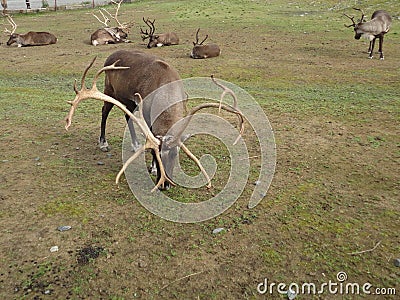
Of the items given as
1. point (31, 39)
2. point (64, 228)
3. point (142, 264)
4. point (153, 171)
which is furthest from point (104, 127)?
point (31, 39)

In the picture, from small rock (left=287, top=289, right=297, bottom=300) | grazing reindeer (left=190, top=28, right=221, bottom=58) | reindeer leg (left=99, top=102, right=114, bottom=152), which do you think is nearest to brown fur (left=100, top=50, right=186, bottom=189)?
reindeer leg (left=99, top=102, right=114, bottom=152)

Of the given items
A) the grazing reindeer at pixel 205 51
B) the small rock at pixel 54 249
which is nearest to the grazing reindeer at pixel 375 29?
the grazing reindeer at pixel 205 51

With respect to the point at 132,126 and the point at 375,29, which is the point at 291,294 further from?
the point at 375,29

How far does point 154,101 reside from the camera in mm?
4988

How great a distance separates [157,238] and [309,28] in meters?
15.9

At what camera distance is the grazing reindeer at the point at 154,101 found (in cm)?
438

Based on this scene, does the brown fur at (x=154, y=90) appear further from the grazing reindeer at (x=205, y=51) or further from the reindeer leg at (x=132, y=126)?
the grazing reindeer at (x=205, y=51)

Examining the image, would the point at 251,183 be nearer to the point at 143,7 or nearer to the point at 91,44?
the point at 91,44

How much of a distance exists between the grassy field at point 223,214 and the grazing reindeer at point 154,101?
640 mm

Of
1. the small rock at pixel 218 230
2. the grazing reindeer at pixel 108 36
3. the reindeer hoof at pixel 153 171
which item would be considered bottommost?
the small rock at pixel 218 230

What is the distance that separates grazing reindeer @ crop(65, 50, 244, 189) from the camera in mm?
4379

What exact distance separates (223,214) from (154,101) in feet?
5.36

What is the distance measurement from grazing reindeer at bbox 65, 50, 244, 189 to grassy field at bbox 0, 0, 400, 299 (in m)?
0.64

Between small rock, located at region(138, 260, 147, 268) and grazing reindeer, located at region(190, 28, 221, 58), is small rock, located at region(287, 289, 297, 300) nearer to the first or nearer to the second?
small rock, located at region(138, 260, 147, 268)
